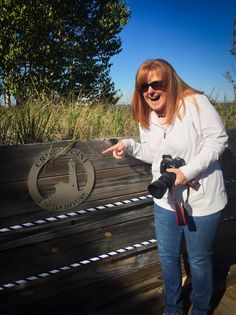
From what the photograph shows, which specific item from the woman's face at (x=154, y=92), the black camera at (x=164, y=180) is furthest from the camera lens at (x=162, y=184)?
the woman's face at (x=154, y=92)

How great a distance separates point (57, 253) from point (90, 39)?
1139cm

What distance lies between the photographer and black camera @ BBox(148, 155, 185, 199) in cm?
175

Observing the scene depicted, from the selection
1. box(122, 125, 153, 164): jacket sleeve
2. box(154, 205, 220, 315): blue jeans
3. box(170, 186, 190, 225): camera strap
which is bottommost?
box(154, 205, 220, 315): blue jeans

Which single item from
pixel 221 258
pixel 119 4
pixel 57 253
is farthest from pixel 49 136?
pixel 119 4

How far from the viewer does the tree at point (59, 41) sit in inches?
403

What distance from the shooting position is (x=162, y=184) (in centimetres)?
175

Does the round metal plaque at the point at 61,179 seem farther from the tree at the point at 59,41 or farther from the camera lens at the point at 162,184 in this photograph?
the tree at the point at 59,41

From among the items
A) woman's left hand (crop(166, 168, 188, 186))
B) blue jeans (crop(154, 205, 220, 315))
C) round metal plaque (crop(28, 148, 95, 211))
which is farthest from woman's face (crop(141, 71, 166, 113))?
blue jeans (crop(154, 205, 220, 315))

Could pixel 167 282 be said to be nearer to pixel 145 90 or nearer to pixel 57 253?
pixel 57 253

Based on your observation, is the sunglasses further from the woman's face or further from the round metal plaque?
the round metal plaque

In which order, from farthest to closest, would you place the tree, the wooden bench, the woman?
the tree → the wooden bench → the woman

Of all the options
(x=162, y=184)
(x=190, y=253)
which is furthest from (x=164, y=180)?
(x=190, y=253)

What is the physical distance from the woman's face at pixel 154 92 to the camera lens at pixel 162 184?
1.55ft

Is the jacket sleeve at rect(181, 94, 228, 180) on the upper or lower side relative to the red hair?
lower
